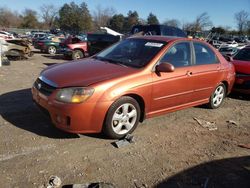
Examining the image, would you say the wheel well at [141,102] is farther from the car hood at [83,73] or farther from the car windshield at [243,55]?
the car windshield at [243,55]

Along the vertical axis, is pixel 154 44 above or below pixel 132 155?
above

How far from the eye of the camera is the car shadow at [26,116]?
5031mm

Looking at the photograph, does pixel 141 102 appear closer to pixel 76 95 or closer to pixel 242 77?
pixel 76 95

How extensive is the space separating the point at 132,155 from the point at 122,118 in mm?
686

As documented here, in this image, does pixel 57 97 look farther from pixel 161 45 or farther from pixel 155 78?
pixel 161 45

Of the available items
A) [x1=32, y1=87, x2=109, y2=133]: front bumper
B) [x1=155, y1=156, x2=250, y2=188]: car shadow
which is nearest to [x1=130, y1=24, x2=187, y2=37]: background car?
[x1=32, y1=87, x2=109, y2=133]: front bumper

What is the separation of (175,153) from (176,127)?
1.15 m

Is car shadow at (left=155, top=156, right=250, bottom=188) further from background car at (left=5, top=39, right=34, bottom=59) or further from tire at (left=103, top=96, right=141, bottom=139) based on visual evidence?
background car at (left=5, top=39, right=34, bottom=59)

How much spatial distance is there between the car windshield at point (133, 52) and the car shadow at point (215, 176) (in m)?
1.98

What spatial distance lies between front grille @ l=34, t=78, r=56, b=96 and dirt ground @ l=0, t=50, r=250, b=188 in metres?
0.67

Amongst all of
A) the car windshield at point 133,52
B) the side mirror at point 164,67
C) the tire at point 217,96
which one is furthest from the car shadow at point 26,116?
the tire at point 217,96

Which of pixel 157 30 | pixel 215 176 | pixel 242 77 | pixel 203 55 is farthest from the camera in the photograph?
pixel 157 30

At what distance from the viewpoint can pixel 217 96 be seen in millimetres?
7051

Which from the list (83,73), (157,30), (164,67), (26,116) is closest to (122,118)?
(83,73)
